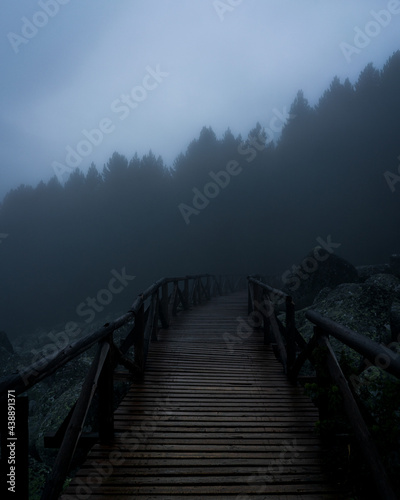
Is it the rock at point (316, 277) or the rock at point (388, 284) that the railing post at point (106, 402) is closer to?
the rock at point (388, 284)

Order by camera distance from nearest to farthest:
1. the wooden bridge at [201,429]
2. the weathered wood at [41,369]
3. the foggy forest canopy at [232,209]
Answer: the weathered wood at [41,369] → the wooden bridge at [201,429] → the foggy forest canopy at [232,209]

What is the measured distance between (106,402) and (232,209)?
4575 cm

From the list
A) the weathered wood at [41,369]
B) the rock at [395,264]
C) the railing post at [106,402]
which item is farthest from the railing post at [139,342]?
the rock at [395,264]

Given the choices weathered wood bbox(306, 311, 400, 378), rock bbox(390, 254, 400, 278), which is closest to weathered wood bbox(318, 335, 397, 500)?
weathered wood bbox(306, 311, 400, 378)

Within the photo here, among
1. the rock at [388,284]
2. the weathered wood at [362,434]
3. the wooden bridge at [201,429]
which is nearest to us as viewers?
the weathered wood at [362,434]

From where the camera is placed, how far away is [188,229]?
50312 mm

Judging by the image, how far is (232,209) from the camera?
47.8 m

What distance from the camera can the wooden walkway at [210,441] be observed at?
2.37 metres

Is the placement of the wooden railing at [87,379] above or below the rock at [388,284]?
above

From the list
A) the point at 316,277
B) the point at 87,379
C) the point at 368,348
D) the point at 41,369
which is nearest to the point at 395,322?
the point at 368,348

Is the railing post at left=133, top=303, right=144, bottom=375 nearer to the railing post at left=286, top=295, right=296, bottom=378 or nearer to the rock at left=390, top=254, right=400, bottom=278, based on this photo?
the railing post at left=286, top=295, right=296, bottom=378

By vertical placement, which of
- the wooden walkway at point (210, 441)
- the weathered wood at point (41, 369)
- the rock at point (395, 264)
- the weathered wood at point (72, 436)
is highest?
the weathered wood at point (41, 369)

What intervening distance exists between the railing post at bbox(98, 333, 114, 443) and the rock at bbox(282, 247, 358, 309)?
36.6 feet

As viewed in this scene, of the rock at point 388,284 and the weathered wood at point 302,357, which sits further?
the rock at point 388,284
